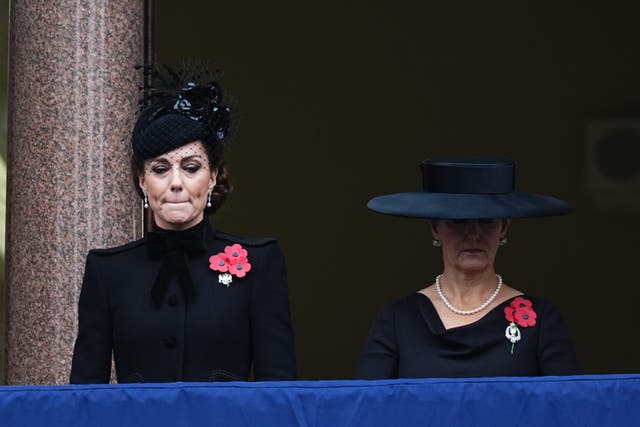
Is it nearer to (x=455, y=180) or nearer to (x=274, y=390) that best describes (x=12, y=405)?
(x=274, y=390)

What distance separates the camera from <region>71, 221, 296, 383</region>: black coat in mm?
4461

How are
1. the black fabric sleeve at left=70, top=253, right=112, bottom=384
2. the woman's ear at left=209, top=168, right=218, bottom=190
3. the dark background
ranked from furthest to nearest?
the dark background → the woman's ear at left=209, top=168, right=218, bottom=190 → the black fabric sleeve at left=70, top=253, right=112, bottom=384

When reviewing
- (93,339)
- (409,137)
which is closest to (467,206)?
(93,339)

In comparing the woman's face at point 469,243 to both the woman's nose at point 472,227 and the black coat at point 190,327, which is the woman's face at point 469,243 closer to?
the woman's nose at point 472,227

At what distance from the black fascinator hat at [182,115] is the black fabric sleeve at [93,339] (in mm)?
426

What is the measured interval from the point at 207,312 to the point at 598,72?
6.53m

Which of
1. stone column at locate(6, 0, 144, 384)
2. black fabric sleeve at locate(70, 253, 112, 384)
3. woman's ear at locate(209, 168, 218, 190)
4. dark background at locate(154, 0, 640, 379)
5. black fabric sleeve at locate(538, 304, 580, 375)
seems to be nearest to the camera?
black fabric sleeve at locate(538, 304, 580, 375)

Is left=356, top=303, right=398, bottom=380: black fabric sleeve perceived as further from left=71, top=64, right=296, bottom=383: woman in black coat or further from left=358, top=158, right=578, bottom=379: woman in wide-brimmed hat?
left=71, top=64, right=296, bottom=383: woman in black coat

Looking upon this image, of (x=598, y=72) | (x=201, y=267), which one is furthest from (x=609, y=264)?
(x=201, y=267)

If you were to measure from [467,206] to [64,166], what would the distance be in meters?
1.86

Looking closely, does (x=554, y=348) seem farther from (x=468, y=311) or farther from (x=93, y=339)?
(x=93, y=339)

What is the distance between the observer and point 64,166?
5730mm

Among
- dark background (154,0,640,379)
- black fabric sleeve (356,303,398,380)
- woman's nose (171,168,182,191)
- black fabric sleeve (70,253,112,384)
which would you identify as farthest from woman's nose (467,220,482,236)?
dark background (154,0,640,379)

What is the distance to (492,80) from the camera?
1064cm
